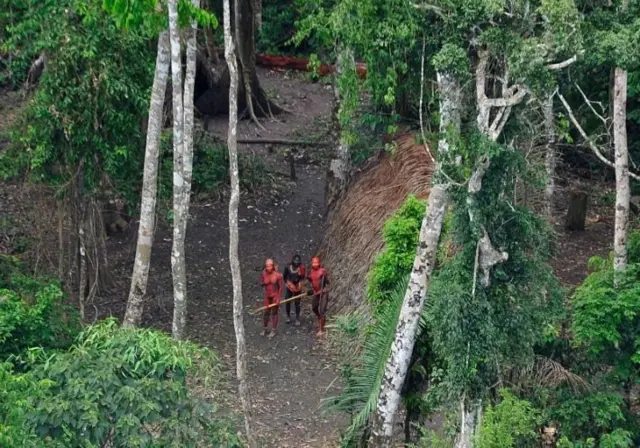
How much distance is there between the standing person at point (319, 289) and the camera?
17750 mm

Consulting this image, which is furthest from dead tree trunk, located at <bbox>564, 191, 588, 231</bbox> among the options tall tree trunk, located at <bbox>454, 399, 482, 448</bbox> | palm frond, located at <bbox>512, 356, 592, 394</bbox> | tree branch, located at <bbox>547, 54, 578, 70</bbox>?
tree branch, located at <bbox>547, 54, 578, 70</bbox>

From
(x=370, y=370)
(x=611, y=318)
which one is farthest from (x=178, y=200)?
(x=611, y=318)

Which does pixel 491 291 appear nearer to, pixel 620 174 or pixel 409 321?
pixel 409 321

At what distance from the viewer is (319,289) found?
58.3 ft

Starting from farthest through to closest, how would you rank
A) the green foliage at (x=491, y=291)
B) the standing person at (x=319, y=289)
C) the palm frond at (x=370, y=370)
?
the standing person at (x=319, y=289)
the palm frond at (x=370, y=370)
the green foliage at (x=491, y=291)

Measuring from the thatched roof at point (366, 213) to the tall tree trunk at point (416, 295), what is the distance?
356 cm

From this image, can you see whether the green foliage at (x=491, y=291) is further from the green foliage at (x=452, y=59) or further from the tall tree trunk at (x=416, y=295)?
the green foliage at (x=452, y=59)

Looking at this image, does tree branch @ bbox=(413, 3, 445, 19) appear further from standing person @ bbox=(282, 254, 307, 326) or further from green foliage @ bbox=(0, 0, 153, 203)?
standing person @ bbox=(282, 254, 307, 326)

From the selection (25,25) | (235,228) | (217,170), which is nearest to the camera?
(235,228)

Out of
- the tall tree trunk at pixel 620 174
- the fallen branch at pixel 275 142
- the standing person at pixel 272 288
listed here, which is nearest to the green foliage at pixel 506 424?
the tall tree trunk at pixel 620 174

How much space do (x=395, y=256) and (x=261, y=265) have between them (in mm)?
5909

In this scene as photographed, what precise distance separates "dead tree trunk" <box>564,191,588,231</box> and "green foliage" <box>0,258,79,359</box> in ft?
35.1

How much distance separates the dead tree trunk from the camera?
21.8 m

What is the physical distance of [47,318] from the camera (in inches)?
577
